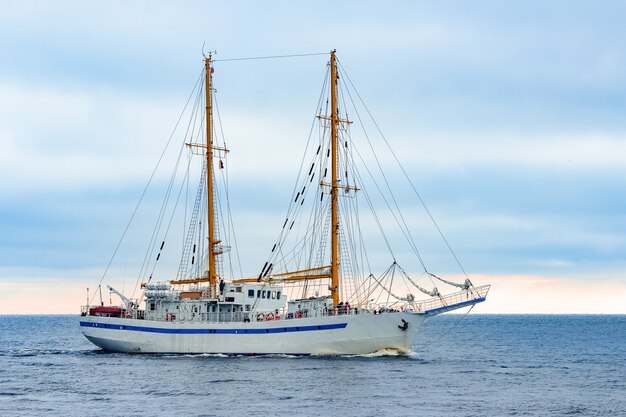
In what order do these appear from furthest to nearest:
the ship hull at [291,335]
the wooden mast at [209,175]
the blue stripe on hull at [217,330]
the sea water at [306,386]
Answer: the wooden mast at [209,175] → the blue stripe on hull at [217,330] → the ship hull at [291,335] → the sea water at [306,386]

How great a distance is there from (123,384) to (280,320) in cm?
1707

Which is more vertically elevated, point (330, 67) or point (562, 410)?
point (330, 67)

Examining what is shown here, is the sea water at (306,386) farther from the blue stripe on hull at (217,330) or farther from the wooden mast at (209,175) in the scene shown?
the wooden mast at (209,175)

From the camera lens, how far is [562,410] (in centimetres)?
4953

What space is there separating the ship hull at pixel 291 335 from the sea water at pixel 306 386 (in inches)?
41.8

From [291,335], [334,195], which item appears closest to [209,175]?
[334,195]

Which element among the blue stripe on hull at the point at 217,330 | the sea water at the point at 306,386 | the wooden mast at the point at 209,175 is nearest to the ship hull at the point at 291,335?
the blue stripe on hull at the point at 217,330

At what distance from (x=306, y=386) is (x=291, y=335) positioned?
15.9 m

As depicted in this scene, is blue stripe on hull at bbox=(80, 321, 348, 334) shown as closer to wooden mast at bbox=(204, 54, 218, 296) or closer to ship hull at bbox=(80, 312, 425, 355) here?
ship hull at bbox=(80, 312, 425, 355)

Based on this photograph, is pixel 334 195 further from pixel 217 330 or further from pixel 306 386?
pixel 306 386

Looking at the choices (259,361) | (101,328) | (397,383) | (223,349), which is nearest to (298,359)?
(259,361)

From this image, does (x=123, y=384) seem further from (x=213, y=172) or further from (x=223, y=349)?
(x=213, y=172)

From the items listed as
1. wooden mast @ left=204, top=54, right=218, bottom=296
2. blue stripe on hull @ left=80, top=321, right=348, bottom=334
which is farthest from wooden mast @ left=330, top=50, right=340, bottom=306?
wooden mast @ left=204, top=54, right=218, bottom=296

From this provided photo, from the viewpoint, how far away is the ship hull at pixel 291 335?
7044cm
